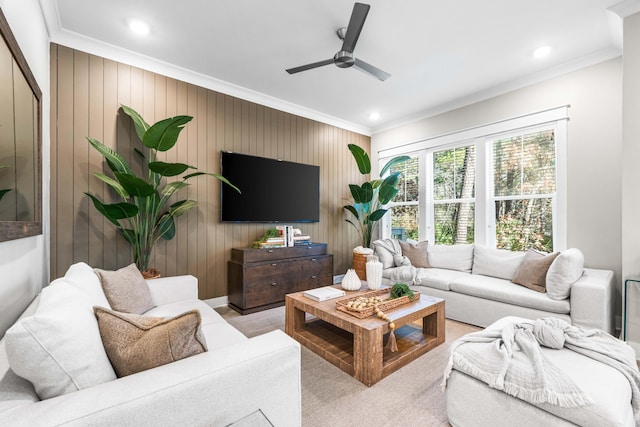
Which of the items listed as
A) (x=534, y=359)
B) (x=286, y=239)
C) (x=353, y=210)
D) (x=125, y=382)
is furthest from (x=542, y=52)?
(x=125, y=382)

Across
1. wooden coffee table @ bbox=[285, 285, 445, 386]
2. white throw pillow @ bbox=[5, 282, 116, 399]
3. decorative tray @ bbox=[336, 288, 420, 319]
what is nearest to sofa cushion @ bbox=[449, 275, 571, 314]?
wooden coffee table @ bbox=[285, 285, 445, 386]

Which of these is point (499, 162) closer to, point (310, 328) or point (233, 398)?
point (310, 328)

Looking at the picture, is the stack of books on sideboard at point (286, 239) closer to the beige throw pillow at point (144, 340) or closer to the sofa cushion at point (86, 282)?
the sofa cushion at point (86, 282)

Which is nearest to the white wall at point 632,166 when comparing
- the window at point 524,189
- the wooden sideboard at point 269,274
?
the window at point 524,189

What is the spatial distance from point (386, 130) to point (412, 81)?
1.63 meters

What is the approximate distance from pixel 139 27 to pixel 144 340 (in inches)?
110

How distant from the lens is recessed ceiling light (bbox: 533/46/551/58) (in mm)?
2826

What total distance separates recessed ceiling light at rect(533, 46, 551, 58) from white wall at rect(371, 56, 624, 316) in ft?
1.52

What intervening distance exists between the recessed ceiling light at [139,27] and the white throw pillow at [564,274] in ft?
14.0

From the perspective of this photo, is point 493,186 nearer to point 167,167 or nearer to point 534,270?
point 534,270

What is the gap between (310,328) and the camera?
266 cm

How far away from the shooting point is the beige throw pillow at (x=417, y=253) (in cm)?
390

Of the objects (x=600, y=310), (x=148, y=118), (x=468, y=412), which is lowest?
(x=468, y=412)

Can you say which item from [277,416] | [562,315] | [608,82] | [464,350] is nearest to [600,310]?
[562,315]
